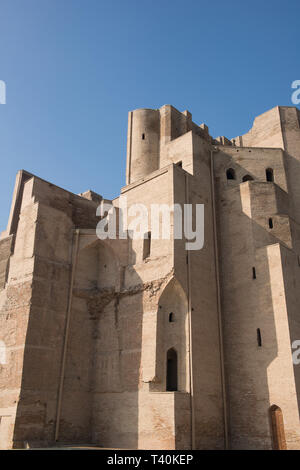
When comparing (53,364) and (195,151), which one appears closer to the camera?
(53,364)

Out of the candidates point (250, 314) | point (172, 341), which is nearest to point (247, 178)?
point (250, 314)

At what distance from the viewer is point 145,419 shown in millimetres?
14133

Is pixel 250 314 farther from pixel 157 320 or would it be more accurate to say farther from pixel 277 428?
pixel 277 428

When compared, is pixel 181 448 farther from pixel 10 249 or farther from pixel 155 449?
pixel 10 249

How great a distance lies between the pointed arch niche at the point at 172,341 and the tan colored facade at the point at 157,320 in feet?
0.17

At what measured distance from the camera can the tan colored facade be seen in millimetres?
14305

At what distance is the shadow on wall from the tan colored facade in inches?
1.7

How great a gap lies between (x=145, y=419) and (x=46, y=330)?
456cm

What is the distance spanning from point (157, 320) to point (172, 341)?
0.88 metres

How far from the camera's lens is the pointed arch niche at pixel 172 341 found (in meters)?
14.5

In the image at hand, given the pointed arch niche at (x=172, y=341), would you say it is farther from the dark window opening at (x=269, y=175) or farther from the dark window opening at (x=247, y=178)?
the dark window opening at (x=269, y=175)

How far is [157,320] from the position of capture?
49.8 feet

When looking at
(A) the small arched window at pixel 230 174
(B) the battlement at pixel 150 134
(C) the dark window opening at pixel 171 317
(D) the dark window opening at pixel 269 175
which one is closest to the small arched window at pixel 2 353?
(C) the dark window opening at pixel 171 317
